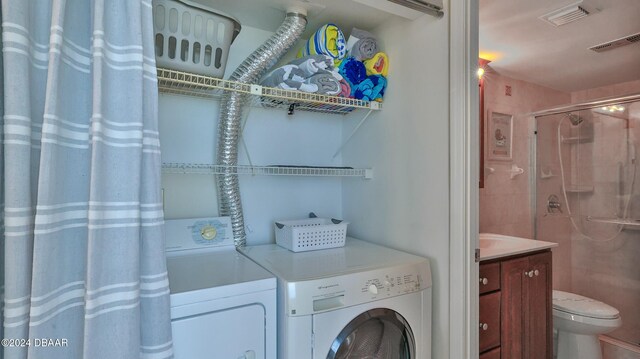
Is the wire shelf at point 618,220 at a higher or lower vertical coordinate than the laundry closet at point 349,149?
lower

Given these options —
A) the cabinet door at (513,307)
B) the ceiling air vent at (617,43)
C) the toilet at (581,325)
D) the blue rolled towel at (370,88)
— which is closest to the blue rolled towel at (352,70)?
the blue rolled towel at (370,88)

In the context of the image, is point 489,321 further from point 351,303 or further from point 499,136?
point 499,136

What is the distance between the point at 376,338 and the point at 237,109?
123 cm

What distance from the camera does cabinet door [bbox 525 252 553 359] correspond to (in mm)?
1961

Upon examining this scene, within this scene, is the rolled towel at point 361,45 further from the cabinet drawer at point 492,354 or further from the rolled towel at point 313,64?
the cabinet drawer at point 492,354

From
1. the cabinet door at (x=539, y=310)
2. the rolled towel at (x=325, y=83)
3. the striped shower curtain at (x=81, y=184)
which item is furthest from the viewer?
the cabinet door at (x=539, y=310)

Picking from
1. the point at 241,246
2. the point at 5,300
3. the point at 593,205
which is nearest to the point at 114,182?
the point at 5,300

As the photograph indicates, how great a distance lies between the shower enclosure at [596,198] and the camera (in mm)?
2912

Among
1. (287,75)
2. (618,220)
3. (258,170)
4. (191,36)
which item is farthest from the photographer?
(618,220)

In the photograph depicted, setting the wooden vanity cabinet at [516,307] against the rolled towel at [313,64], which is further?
the wooden vanity cabinet at [516,307]

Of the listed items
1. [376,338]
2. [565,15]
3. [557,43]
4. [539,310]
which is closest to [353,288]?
[376,338]

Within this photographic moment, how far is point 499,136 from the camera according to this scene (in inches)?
107

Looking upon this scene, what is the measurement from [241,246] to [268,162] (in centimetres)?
51

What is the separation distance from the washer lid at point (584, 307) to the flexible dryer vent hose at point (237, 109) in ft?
7.97
